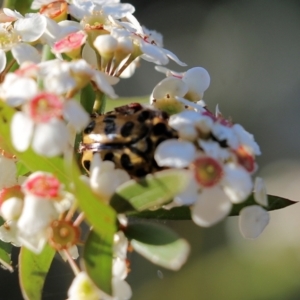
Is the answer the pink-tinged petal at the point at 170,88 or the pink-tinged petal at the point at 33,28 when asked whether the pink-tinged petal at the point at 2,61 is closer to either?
the pink-tinged petal at the point at 33,28

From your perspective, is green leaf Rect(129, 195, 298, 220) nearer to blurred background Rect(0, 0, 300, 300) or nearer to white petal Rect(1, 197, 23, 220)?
white petal Rect(1, 197, 23, 220)

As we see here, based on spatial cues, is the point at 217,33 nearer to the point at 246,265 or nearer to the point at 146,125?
the point at 246,265

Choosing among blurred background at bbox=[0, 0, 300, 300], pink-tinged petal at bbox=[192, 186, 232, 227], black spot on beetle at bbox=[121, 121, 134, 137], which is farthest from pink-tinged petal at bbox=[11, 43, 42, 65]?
blurred background at bbox=[0, 0, 300, 300]

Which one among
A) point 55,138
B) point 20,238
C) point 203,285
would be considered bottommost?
point 203,285

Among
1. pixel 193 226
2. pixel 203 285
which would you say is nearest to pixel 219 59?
pixel 193 226

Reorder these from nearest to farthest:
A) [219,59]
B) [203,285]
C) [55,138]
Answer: [55,138] → [203,285] → [219,59]

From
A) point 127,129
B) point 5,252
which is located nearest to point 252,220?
point 127,129
